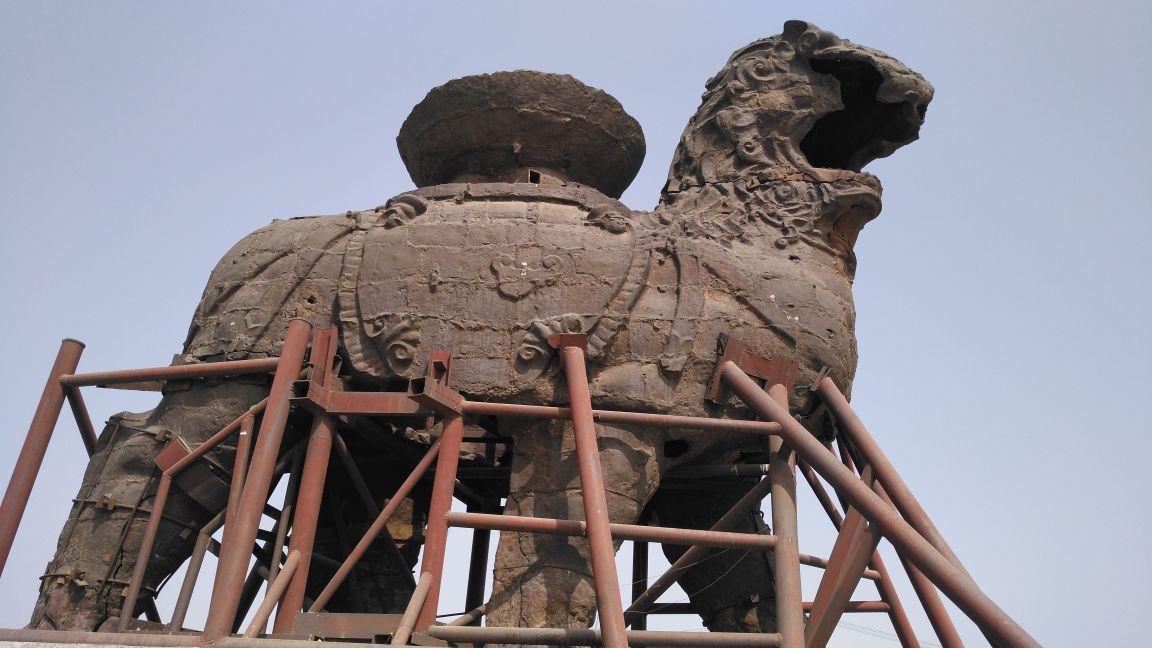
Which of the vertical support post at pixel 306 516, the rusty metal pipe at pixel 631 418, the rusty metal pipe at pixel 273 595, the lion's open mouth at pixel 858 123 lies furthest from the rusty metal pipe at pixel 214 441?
the lion's open mouth at pixel 858 123

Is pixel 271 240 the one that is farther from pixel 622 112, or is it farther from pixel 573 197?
pixel 622 112

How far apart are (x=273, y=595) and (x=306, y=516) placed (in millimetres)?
629

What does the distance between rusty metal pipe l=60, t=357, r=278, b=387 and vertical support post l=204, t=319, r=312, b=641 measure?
0.71 ft

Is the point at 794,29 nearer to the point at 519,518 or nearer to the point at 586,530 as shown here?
the point at 586,530

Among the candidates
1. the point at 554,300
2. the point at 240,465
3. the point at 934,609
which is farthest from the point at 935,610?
the point at 240,465

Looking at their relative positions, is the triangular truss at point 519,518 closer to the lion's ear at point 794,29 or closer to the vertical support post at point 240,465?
the vertical support post at point 240,465

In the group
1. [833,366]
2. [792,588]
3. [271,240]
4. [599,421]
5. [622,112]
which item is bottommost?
[792,588]

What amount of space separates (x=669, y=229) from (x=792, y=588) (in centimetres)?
305

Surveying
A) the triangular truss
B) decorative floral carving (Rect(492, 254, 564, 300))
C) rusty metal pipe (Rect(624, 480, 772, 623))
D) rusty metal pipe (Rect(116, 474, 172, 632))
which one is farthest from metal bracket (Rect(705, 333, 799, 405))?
rusty metal pipe (Rect(116, 474, 172, 632))

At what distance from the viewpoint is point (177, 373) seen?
809cm

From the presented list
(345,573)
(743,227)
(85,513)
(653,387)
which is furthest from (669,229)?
(85,513)

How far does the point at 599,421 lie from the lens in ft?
25.4

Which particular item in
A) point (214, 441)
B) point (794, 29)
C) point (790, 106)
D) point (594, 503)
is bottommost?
point (594, 503)

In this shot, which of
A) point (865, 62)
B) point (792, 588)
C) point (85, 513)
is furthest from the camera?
point (865, 62)
